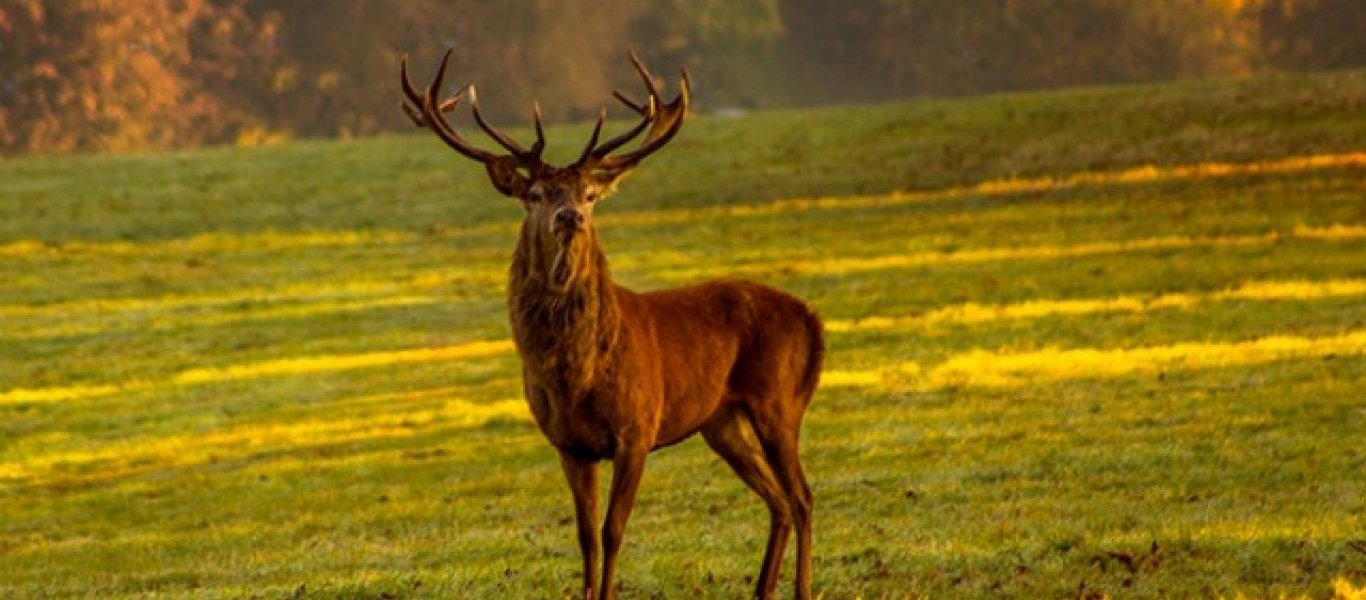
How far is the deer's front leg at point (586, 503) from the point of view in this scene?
515 inches

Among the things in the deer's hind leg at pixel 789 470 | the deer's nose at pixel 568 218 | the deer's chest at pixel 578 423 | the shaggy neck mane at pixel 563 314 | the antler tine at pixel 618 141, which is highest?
the antler tine at pixel 618 141

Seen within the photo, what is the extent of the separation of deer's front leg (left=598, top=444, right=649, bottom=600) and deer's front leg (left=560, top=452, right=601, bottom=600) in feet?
0.21

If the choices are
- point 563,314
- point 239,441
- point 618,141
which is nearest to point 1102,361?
point 239,441

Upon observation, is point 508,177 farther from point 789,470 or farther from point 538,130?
point 789,470

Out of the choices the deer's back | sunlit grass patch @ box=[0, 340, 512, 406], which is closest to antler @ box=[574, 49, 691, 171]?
the deer's back

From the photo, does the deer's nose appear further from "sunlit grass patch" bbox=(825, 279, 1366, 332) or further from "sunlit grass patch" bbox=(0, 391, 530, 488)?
"sunlit grass patch" bbox=(825, 279, 1366, 332)

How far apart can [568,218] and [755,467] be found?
7.47 ft

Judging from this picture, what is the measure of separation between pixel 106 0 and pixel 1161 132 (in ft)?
131

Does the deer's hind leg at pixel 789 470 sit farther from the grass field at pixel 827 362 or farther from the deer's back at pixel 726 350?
the grass field at pixel 827 362

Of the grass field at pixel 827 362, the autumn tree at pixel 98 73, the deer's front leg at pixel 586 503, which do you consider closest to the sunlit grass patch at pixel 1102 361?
the grass field at pixel 827 362

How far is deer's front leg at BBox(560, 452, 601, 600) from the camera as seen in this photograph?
42.9ft

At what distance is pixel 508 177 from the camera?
1302cm

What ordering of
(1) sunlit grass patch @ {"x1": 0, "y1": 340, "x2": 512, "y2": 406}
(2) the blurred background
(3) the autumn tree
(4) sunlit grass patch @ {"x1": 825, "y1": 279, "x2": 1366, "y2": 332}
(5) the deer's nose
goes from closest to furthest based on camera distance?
(5) the deer's nose
(1) sunlit grass patch @ {"x1": 0, "y1": 340, "x2": 512, "y2": 406}
(4) sunlit grass patch @ {"x1": 825, "y1": 279, "x2": 1366, "y2": 332}
(3) the autumn tree
(2) the blurred background

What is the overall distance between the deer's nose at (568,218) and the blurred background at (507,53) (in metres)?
66.0
